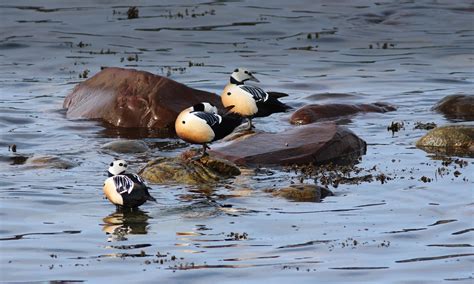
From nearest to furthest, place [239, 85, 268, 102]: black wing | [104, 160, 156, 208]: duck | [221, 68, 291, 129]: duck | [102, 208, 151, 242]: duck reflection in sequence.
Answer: [102, 208, 151, 242]: duck reflection < [104, 160, 156, 208]: duck < [221, 68, 291, 129]: duck < [239, 85, 268, 102]: black wing

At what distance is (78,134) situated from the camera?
19422 millimetres

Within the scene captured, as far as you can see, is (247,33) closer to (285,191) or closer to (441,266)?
(285,191)

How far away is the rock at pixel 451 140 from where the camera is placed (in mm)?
17359

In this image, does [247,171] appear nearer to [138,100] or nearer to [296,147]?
[296,147]

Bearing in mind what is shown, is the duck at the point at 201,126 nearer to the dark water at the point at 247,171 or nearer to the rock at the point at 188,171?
the rock at the point at 188,171

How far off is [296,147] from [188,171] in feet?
6.58

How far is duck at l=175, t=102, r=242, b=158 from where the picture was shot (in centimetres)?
1625

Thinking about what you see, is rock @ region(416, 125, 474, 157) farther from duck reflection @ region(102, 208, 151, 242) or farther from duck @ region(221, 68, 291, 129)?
duck reflection @ region(102, 208, 151, 242)

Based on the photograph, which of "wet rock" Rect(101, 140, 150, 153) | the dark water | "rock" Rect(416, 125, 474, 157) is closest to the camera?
the dark water

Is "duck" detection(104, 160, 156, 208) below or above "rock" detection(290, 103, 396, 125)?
below

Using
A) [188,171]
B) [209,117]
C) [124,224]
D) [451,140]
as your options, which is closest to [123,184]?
[124,224]

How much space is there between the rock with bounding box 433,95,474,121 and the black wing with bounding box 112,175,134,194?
833 cm

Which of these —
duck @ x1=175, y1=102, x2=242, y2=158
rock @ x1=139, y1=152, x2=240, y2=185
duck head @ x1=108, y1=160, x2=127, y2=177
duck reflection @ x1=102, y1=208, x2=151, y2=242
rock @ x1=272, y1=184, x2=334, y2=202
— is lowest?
duck reflection @ x1=102, y1=208, x2=151, y2=242

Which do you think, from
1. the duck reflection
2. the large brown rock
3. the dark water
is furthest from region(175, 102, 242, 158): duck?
the large brown rock
